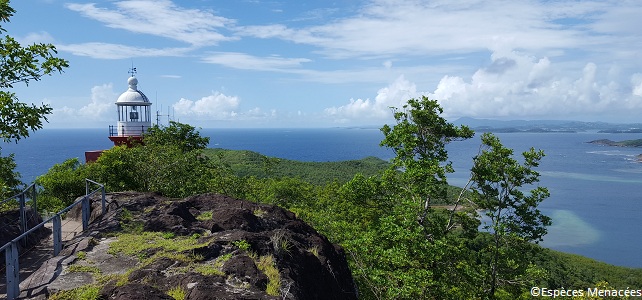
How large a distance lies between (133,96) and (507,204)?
31.5 m

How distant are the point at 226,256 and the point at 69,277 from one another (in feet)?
10.3

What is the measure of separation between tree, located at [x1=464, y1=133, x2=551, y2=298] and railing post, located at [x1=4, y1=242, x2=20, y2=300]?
1745 centimetres

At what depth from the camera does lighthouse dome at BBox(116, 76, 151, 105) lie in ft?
118

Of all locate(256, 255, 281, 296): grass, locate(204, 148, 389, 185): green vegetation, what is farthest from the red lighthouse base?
locate(204, 148, 389, 185): green vegetation

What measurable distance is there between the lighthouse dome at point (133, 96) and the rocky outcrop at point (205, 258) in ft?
80.1

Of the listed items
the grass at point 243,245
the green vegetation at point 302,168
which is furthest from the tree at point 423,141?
the green vegetation at point 302,168

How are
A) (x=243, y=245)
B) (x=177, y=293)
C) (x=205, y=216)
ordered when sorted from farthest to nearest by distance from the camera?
1. (x=205, y=216)
2. (x=243, y=245)
3. (x=177, y=293)

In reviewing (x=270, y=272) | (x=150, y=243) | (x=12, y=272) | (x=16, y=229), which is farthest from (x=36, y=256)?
(x=270, y=272)

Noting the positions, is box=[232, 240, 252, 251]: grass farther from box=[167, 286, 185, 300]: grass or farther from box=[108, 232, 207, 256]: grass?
box=[167, 286, 185, 300]: grass

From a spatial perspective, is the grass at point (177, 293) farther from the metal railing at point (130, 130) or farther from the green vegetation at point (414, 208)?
the metal railing at point (130, 130)

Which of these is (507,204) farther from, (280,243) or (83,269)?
(83,269)

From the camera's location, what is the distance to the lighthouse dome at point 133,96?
3588 centimetres

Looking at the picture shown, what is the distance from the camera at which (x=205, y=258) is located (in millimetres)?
9008

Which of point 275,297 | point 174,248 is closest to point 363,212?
point 174,248
